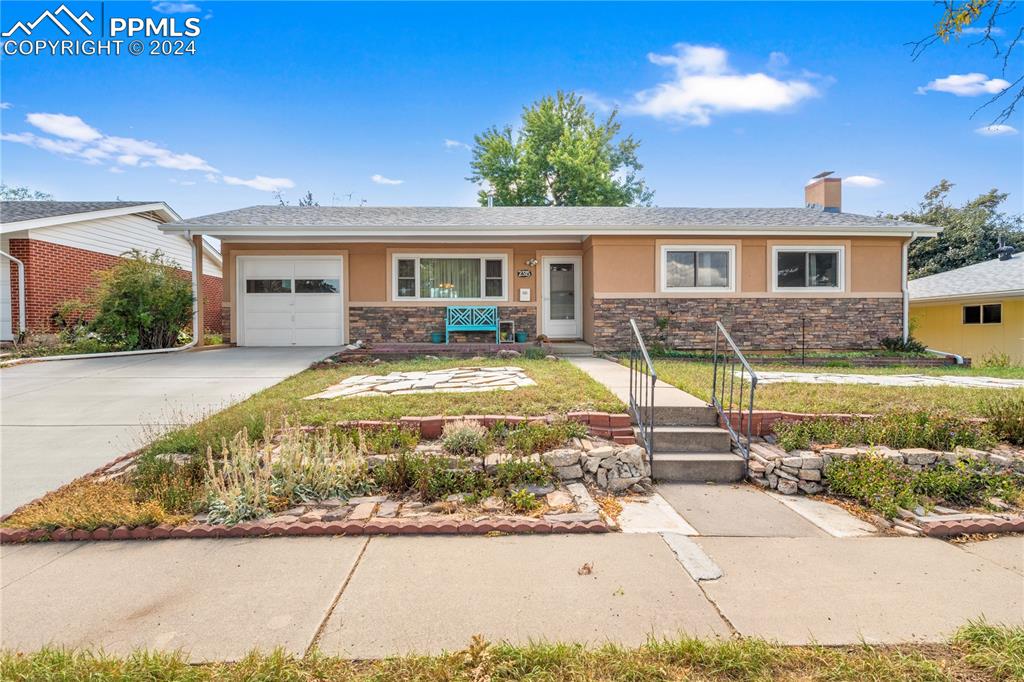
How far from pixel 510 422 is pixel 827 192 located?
47.0 ft

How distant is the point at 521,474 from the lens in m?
4.04

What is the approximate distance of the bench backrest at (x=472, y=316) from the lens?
12.3 m

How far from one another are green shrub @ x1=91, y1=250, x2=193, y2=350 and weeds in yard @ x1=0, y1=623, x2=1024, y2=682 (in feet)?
35.9

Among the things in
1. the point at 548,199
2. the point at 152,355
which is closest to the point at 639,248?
the point at 152,355

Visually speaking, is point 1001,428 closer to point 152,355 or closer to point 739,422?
point 739,422

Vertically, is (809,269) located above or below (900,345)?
above

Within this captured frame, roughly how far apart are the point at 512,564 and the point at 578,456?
1542 millimetres

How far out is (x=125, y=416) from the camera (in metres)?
5.52

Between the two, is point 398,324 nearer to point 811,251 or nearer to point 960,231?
point 811,251

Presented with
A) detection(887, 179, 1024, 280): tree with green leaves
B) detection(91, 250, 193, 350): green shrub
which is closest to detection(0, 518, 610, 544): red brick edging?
detection(91, 250, 193, 350): green shrub

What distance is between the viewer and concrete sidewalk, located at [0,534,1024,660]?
2.21m

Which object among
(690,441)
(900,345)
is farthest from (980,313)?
(690,441)

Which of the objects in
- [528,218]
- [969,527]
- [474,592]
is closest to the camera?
[474,592]

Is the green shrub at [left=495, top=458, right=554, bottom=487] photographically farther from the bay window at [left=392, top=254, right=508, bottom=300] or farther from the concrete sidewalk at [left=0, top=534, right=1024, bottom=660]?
the bay window at [left=392, top=254, right=508, bottom=300]
